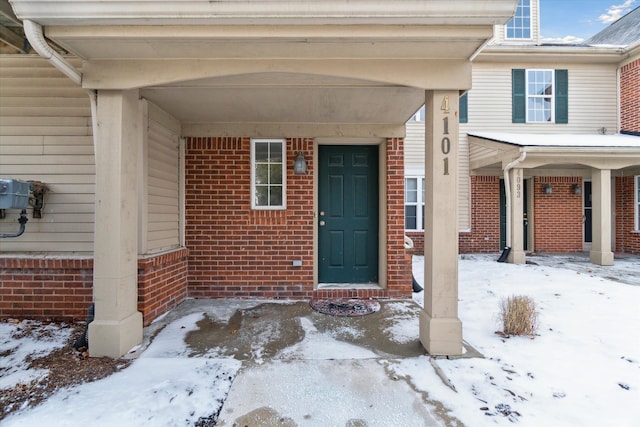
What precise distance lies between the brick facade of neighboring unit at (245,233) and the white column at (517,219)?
447 cm

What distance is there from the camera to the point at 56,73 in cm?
373

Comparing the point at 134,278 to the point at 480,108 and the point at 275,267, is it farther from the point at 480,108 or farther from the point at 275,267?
the point at 480,108

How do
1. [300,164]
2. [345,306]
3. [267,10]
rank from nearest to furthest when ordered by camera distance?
[267,10], [345,306], [300,164]

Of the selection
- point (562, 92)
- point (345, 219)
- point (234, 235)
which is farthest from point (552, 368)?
point (562, 92)

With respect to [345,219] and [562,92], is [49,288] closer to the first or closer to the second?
[345,219]

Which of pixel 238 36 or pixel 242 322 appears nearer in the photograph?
pixel 238 36

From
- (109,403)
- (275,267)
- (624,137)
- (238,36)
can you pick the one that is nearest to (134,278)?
(109,403)

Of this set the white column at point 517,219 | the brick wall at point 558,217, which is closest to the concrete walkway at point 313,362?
the white column at point 517,219

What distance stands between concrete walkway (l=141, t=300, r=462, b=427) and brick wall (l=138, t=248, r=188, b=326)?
0.17m

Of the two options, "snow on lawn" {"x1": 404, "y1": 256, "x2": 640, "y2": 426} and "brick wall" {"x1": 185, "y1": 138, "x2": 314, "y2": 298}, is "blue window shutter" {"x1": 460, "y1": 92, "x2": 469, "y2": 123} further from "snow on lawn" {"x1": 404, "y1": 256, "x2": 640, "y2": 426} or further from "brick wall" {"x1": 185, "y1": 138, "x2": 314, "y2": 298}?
"brick wall" {"x1": 185, "y1": 138, "x2": 314, "y2": 298}

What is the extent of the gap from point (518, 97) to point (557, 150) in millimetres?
2839

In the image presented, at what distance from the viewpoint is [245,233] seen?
4.75 meters

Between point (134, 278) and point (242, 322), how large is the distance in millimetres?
1277

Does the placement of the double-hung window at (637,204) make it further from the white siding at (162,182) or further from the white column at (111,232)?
the white column at (111,232)
